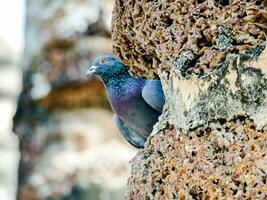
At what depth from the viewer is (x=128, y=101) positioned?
2465 millimetres

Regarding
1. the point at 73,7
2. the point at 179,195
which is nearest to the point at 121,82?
the point at 179,195

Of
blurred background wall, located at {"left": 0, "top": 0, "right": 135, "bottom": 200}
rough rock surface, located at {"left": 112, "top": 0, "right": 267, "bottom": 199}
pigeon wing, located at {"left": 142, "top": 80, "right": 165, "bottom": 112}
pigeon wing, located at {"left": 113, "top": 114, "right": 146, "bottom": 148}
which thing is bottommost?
blurred background wall, located at {"left": 0, "top": 0, "right": 135, "bottom": 200}

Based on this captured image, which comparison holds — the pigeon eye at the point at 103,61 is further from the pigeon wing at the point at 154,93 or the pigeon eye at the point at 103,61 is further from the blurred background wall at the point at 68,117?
the blurred background wall at the point at 68,117

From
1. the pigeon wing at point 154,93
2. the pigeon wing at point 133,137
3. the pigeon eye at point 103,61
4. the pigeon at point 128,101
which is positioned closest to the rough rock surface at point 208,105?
the pigeon wing at point 154,93

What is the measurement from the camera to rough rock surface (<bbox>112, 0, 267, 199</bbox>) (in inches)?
56.7

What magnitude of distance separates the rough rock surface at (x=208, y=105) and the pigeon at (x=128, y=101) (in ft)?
1.40

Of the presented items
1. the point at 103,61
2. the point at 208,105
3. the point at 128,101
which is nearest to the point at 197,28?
the point at 208,105

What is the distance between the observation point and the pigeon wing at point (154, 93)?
Answer: 6.59ft

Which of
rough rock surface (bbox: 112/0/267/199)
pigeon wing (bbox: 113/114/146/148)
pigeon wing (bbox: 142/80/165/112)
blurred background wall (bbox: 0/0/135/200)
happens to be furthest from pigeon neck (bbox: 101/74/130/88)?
blurred background wall (bbox: 0/0/135/200)

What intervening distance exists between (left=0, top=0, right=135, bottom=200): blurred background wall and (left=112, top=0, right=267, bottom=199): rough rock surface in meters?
2.43

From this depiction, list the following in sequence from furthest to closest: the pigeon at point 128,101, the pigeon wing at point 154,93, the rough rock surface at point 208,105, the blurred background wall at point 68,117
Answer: the blurred background wall at point 68,117 → the pigeon at point 128,101 → the pigeon wing at point 154,93 → the rough rock surface at point 208,105

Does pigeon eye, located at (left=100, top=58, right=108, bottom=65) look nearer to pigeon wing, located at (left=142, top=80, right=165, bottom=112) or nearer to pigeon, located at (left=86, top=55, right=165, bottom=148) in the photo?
pigeon, located at (left=86, top=55, right=165, bottom=148)

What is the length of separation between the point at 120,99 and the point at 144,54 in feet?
1.62

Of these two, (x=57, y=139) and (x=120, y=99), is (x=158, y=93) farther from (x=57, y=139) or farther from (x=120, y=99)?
(x=57, y=139)
